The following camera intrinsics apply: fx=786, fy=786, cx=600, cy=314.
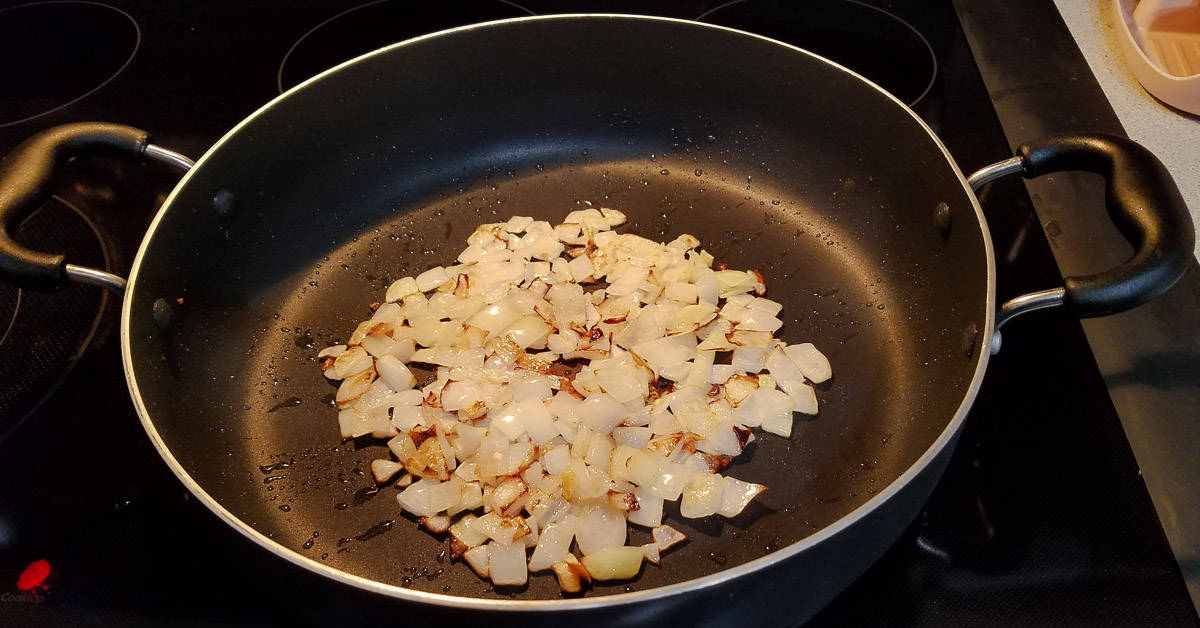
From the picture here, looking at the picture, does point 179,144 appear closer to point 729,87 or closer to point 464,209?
point 464,209

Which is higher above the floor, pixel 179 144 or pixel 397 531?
pixel 179 144

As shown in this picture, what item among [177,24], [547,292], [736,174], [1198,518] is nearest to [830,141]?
[736,174]

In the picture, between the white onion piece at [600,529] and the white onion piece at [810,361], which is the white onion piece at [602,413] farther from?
the white onion piece at [810,361]

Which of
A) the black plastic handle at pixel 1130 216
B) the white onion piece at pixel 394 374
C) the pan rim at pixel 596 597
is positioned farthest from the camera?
the white onion piece at pixel 394 374

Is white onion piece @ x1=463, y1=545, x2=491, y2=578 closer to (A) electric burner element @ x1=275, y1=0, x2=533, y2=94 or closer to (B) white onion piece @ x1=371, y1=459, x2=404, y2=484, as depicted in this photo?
(B) white onion piece @ x1=371, y1=459, x2=404, y2=484

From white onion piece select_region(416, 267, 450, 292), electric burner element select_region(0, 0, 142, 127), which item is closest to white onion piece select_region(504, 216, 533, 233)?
white onion piece select_region(416, 267, 450, 292)

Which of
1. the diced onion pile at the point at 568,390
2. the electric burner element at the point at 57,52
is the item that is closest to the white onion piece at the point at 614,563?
the diced onion pile at the point at 568,390
